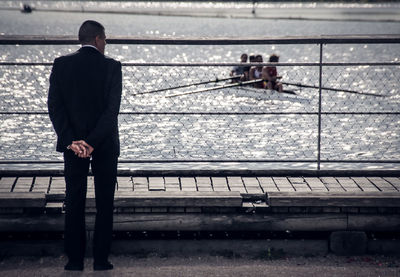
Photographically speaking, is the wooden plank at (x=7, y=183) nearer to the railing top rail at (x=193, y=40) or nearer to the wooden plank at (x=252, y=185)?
the railing top rail at (x=193, y=40)

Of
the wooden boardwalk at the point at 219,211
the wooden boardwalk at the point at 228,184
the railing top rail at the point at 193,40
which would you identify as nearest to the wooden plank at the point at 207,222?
the wooden boardwalk at the point at 219,211

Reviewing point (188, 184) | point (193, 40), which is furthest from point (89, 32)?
point (188, 184)

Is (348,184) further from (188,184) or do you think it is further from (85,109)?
(85,109)

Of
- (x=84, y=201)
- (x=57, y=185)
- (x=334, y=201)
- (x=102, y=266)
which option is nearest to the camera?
(x=84, y=201)

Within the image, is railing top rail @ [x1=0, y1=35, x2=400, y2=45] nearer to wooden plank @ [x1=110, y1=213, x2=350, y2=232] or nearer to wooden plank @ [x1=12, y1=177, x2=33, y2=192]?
wooden plank @ [x1=12, y1=177, x2=33, y2=192]

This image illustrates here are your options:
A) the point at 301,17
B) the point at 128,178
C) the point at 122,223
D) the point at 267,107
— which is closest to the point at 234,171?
the point at 128,178

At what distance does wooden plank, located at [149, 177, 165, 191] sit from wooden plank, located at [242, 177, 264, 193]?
0.79 meters

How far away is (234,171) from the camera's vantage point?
23.3 ft

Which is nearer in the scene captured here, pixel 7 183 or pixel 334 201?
pixel 334 201

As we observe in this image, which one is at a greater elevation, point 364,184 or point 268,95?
point 364,184

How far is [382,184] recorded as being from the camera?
264 inches

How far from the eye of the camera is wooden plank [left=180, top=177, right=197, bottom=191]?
656cm

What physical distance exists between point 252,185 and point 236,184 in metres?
0.16

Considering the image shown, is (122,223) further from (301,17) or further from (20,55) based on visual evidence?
(301,17)
